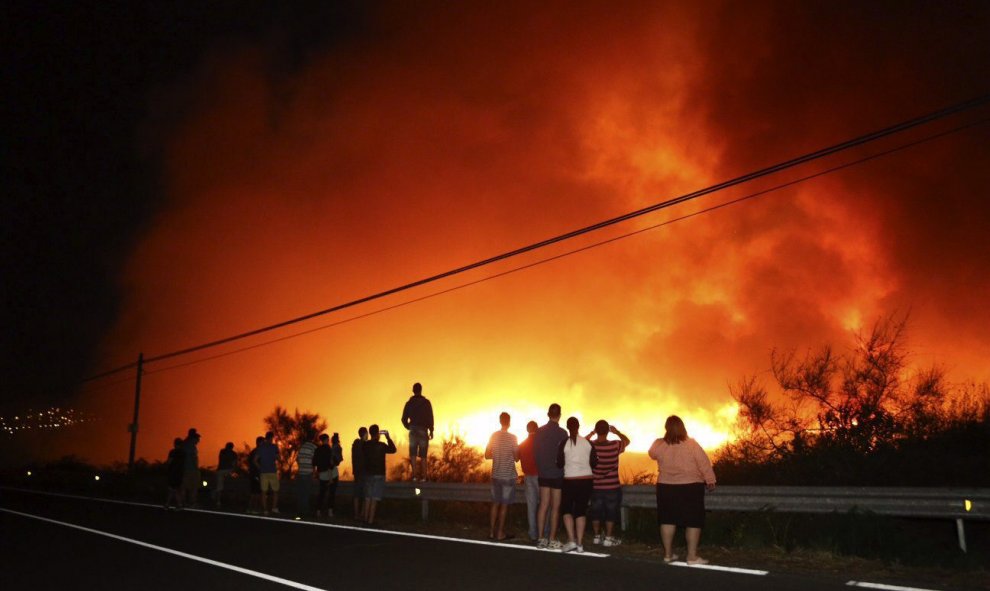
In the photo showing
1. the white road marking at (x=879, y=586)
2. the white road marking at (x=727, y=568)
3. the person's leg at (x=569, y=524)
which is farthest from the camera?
the person's leg at (x=569, y=524)

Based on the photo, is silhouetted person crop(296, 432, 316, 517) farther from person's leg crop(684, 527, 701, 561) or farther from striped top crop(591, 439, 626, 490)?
person's leg crop(684, 527, 701, 561)

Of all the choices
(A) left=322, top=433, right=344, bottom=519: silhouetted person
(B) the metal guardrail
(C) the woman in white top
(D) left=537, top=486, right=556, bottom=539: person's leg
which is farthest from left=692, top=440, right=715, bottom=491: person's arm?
(A) left=322, top=433, right=344, bottom=519: silhouetted person

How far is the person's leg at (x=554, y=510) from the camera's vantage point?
38.9ft

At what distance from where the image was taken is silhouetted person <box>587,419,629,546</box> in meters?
12.2

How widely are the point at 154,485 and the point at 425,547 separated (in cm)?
2439

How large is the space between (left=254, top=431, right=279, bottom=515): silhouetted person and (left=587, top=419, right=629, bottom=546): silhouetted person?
10180mm

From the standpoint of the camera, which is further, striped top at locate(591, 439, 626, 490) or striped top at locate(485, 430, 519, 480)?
striped top at locate(485, 430, 519, 480)

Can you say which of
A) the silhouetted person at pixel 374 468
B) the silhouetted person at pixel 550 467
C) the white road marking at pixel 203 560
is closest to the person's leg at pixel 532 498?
the silhouetted person at pixel 550 467

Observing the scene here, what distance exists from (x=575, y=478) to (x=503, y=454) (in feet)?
6.65

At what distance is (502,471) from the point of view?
13422 mm

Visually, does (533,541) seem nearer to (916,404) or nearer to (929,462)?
(929,462)

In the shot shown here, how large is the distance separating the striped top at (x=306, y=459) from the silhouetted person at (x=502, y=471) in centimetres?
685

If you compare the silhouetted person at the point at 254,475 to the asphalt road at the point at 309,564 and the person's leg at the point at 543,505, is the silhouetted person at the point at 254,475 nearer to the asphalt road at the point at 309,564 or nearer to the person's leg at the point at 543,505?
the asphalt road at the point at 309,564

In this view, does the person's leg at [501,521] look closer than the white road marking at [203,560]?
No
